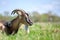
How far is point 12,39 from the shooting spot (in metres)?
7.24

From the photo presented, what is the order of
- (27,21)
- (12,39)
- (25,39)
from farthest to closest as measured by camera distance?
(27,21), (12,39), (25,39)

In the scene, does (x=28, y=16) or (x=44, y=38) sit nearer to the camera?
(x=44, y=38)

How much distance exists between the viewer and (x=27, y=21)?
9.23m

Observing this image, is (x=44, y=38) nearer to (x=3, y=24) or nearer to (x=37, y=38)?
(x=37, y=38)

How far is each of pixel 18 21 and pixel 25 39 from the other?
2715mm

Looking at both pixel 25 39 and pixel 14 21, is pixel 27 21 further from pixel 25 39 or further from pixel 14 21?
pixel 25 39

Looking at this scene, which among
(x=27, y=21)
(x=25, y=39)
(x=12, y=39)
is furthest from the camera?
(x=27, y=21)

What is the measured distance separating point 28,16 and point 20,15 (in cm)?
30

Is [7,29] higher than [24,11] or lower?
lower

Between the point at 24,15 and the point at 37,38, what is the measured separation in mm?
2014

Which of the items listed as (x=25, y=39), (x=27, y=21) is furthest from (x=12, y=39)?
(x=27, y=21)

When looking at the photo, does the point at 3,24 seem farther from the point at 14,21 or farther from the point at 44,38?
the point at 44,38

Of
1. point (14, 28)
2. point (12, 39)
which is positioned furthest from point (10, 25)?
point (12, 39)

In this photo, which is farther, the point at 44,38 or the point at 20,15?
the point at 20,15
